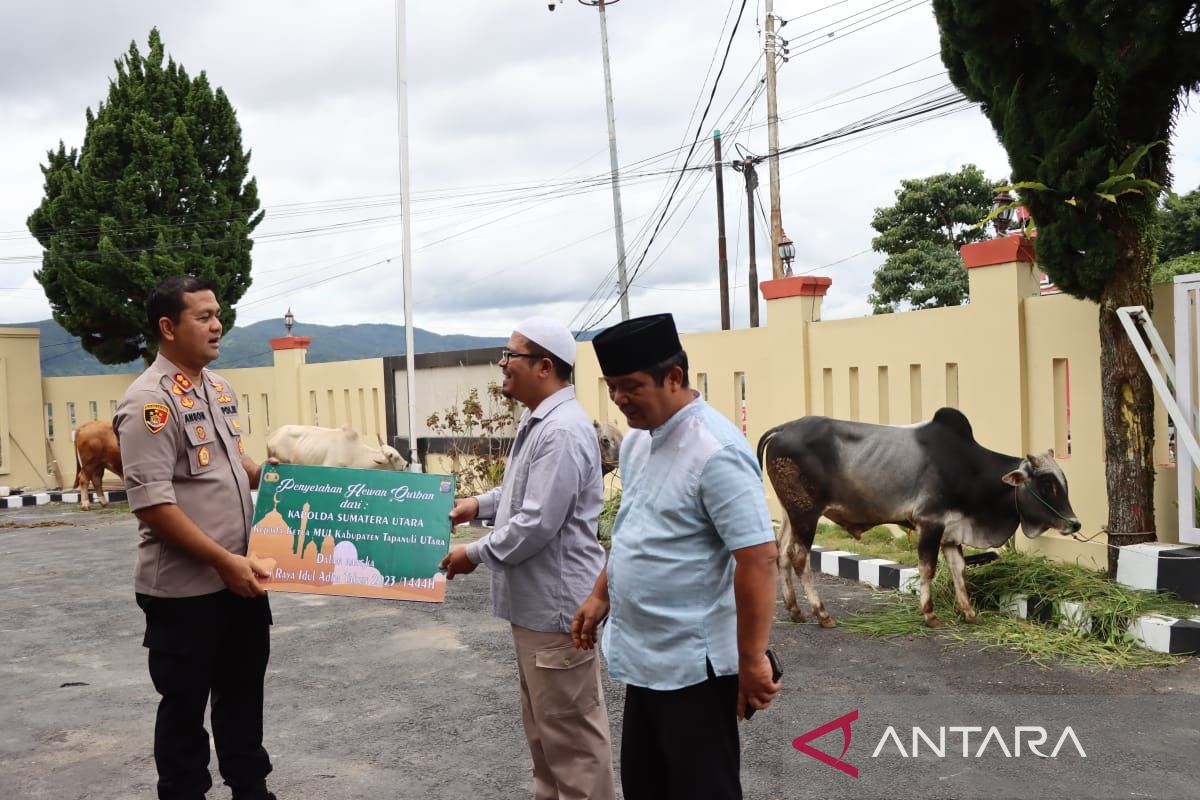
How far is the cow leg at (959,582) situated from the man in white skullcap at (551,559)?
→ 332 cm

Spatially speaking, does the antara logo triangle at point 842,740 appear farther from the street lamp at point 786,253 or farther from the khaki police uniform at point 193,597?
the street lamp at point 786,253

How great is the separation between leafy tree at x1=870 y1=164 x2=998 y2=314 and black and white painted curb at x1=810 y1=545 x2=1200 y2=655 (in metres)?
19.6

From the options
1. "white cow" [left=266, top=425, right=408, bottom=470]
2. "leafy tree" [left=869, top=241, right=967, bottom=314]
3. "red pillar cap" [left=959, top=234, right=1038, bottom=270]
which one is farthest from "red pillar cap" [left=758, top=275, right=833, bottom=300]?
"leafy tree" [left=869, top=241, right=967, bottom=314]

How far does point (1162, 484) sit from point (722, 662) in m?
4.80

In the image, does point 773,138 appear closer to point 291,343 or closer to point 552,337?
point 291,343

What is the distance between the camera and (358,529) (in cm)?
372

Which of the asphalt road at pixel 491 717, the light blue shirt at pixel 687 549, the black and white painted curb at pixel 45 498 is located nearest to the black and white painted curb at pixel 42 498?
the black and white painted curb at pixel 45 498

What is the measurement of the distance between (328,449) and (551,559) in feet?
31.1

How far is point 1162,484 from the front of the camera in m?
6.36

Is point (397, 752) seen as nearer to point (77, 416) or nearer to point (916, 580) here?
point (916, 580)

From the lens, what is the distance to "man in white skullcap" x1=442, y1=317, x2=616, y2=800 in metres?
3.20

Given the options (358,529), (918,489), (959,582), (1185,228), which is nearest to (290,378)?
(918,489)

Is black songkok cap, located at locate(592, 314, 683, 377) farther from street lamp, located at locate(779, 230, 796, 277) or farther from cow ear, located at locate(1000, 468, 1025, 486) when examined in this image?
street lamp, located at locate(779, 230, 796, 277)

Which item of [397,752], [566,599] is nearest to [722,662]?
[566,599]
